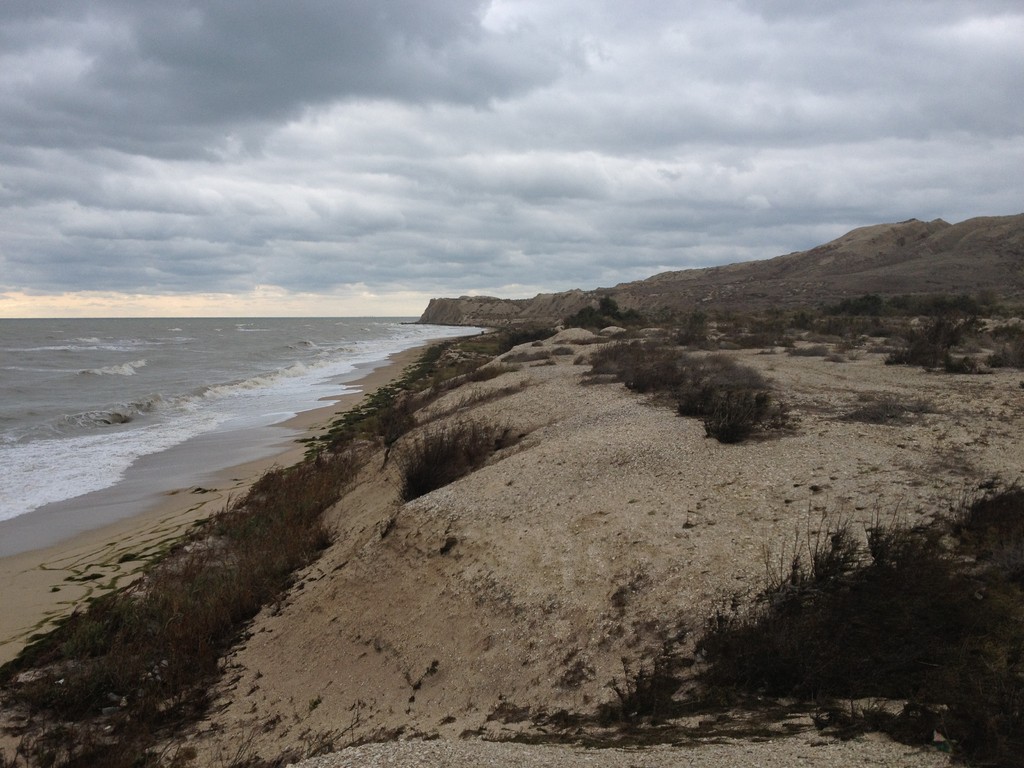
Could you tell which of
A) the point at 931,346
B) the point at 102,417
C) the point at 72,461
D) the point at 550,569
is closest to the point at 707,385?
the point at 550,569

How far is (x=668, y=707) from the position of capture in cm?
388

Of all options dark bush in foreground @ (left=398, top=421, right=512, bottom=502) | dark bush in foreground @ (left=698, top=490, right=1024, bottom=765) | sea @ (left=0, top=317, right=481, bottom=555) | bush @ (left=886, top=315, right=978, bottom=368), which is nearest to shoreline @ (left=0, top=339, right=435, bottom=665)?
sea @ (left=0, top=317, right=481, bottom=555)

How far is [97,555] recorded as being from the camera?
878cm

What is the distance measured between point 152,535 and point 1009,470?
1053 cm

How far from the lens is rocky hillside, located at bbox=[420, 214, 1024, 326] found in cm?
5100

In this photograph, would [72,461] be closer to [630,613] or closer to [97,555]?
[97,555]

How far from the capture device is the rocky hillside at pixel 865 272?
2008 inches

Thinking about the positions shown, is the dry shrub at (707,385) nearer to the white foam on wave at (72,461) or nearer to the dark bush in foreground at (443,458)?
the dark bush in foreground at (443,458)

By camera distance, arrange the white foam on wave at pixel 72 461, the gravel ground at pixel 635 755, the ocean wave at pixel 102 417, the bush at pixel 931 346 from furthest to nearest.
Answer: the ocean wave at pixel 102 417
the bush at pixel 931 346
the white foam on wave at pixel 72 461
the gravel ground at pixel 635 755

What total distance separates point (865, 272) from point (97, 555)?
6548 centimetres

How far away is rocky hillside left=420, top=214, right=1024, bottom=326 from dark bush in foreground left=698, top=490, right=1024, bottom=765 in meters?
47.4

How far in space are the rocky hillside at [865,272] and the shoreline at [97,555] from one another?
4713 cm

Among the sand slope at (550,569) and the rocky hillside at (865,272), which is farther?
the rocky hillside at (865,272)

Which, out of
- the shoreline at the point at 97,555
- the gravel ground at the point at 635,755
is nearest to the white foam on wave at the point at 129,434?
the shoreline at the point at 97,555
